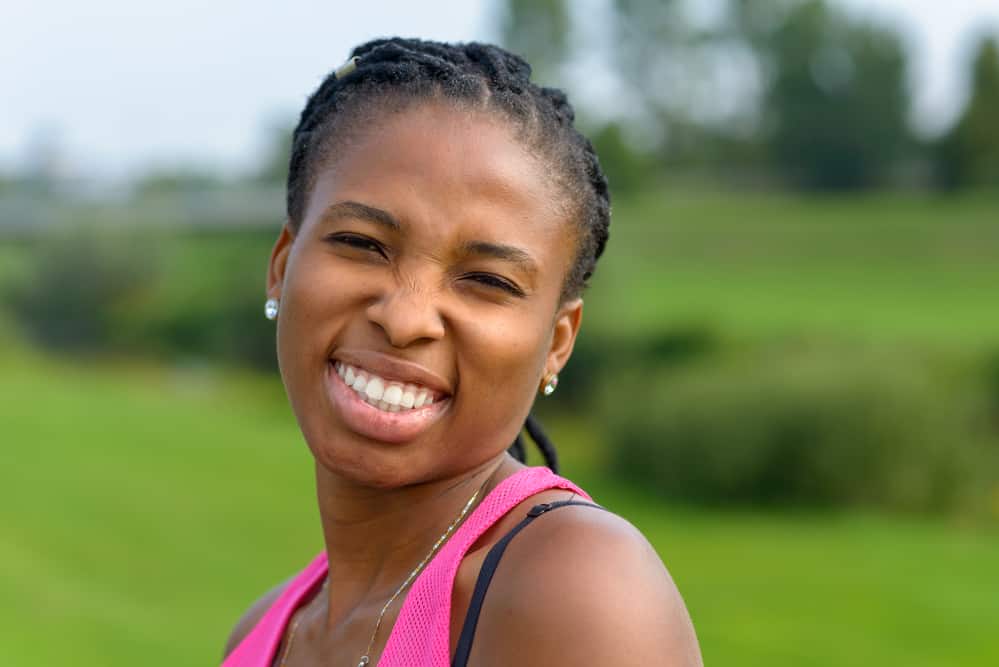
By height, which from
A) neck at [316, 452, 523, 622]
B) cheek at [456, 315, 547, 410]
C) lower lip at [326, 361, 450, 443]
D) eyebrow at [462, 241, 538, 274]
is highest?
eyebrow at [462, 241, 538, 274]

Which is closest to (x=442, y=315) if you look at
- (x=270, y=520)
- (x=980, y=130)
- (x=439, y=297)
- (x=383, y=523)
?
(x=439, y=297)

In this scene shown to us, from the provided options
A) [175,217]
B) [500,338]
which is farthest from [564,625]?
[175,217]

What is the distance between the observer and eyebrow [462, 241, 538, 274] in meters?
1.95

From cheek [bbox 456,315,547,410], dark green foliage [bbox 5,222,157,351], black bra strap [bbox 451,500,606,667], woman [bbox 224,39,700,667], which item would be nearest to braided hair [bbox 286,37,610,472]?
woman [bbox 224,39,700,667]

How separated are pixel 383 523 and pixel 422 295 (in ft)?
1.53

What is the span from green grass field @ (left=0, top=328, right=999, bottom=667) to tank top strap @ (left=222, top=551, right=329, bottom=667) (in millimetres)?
9188

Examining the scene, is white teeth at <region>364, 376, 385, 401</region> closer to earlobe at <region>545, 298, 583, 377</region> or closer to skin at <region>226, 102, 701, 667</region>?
skin at <region>226, 102, 701, 667</region>

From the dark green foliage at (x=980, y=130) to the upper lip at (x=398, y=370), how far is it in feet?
165

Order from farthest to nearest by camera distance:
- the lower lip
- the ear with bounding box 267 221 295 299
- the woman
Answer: the ear with bounding box 267 221 295 299 → the lower lip → the woman

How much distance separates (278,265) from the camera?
237 centimetres

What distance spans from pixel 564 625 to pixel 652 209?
46.8 metres

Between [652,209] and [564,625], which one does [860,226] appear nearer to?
[652,209]

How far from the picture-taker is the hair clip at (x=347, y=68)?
2.22 m

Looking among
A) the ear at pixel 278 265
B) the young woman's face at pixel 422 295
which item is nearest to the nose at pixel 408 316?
the young woman's face at pixel 422 295
